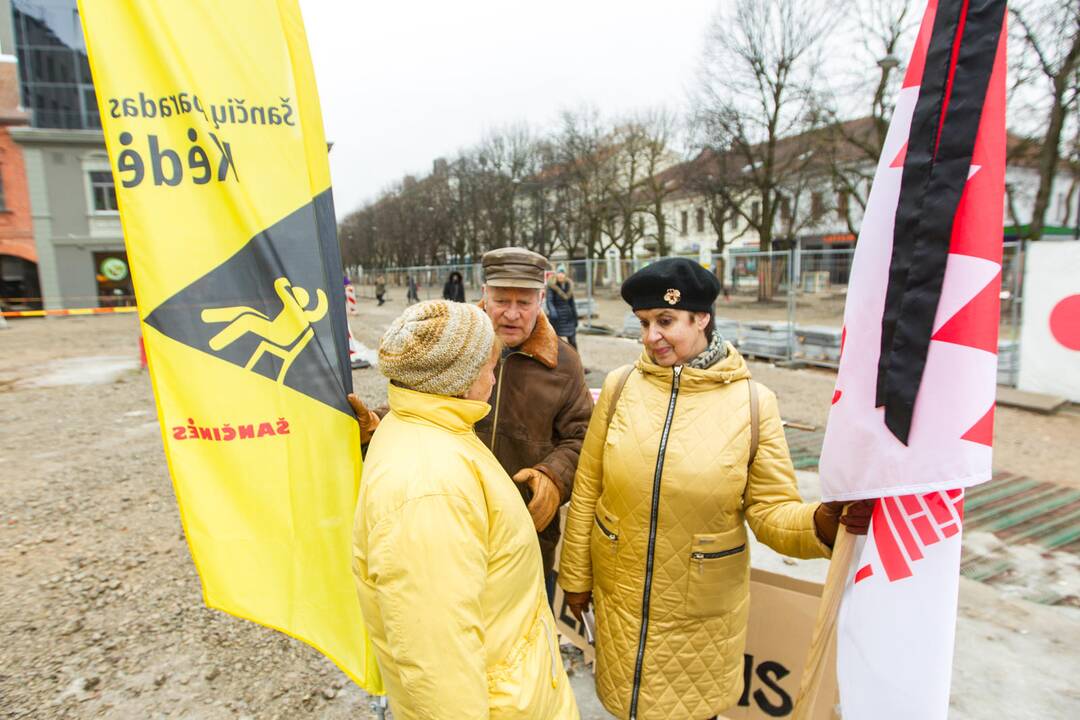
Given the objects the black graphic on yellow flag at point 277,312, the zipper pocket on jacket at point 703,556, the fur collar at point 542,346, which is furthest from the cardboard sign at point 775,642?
the black graphic on yellow flag at point 277,312

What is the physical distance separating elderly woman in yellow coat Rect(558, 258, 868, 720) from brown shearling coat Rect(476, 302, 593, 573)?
0.35m

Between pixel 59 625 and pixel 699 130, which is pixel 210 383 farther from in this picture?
pixel 699 130

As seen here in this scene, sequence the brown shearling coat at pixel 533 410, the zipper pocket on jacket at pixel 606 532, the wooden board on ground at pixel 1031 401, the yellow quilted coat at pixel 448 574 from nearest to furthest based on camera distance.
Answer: the yellow quilted coat at pixel 448 574, the zipper pocket on jacket at pixel 606 532, the brown shearling coat at pixel 533 410, the wooden board on ground at pixel 1031 401

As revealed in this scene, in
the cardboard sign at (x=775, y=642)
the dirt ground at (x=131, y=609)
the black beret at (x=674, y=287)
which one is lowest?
the dirt ground at (x=131, y=609)

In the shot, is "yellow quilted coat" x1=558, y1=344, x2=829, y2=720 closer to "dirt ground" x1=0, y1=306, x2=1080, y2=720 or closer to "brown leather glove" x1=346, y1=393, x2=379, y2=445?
"brown leather glove" x1=346, y1=393, x2=379, y2=445

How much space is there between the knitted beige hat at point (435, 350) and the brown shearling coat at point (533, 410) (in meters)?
0.94

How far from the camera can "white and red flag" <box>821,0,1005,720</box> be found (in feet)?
3.84

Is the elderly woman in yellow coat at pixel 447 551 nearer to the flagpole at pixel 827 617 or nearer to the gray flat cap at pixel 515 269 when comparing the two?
the flagpole at pixel 827 617

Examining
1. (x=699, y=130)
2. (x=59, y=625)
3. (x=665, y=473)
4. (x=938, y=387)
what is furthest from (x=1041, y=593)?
(x=699, y=130)

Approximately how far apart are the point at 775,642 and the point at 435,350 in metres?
1.94

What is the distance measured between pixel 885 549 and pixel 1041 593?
340cm

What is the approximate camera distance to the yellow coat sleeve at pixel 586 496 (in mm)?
2234

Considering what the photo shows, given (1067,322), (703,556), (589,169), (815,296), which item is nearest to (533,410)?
(703,556)

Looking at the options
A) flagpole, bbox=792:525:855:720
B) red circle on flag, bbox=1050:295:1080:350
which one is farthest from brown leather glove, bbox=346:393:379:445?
red circle on flag, bbox=1050:295:1080:350
